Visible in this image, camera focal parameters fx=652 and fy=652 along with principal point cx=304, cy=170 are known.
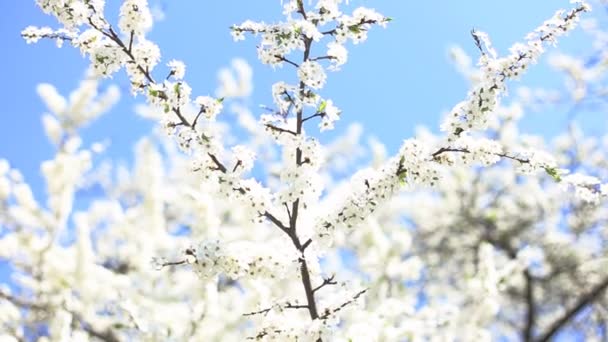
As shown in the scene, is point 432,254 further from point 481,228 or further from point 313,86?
point 313,86

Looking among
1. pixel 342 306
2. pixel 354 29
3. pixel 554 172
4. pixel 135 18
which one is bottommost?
pixel 342 306

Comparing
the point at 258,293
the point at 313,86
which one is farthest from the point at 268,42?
the point at 258,293

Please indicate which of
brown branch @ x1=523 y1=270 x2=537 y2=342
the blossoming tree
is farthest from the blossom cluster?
brown branch @ x1=523 y1=270 x2=537 y2=342

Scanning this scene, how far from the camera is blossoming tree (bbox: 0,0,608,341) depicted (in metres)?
3.06

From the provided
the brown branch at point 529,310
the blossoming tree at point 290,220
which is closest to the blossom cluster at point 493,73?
the blossoming tree at point 290,220

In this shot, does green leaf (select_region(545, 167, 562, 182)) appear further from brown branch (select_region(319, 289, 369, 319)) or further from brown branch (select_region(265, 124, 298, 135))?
brown branch (select_region(265, 124, 298, 135))

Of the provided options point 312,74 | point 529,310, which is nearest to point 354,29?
point 312,74

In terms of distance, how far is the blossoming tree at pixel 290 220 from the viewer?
3.06 meters

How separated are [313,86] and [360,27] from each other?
40 centimetres

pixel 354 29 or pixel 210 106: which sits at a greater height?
pixel 354 29

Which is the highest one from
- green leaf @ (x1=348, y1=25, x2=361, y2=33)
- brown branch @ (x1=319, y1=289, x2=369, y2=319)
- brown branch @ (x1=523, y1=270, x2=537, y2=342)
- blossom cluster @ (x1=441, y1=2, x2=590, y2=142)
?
brown branch @ (x1=523, y1=270, x2=537, y2=342)

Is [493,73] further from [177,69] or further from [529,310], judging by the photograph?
[529,310]

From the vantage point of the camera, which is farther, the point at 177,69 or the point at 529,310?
the point at 529,310

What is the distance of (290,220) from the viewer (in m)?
3.23
